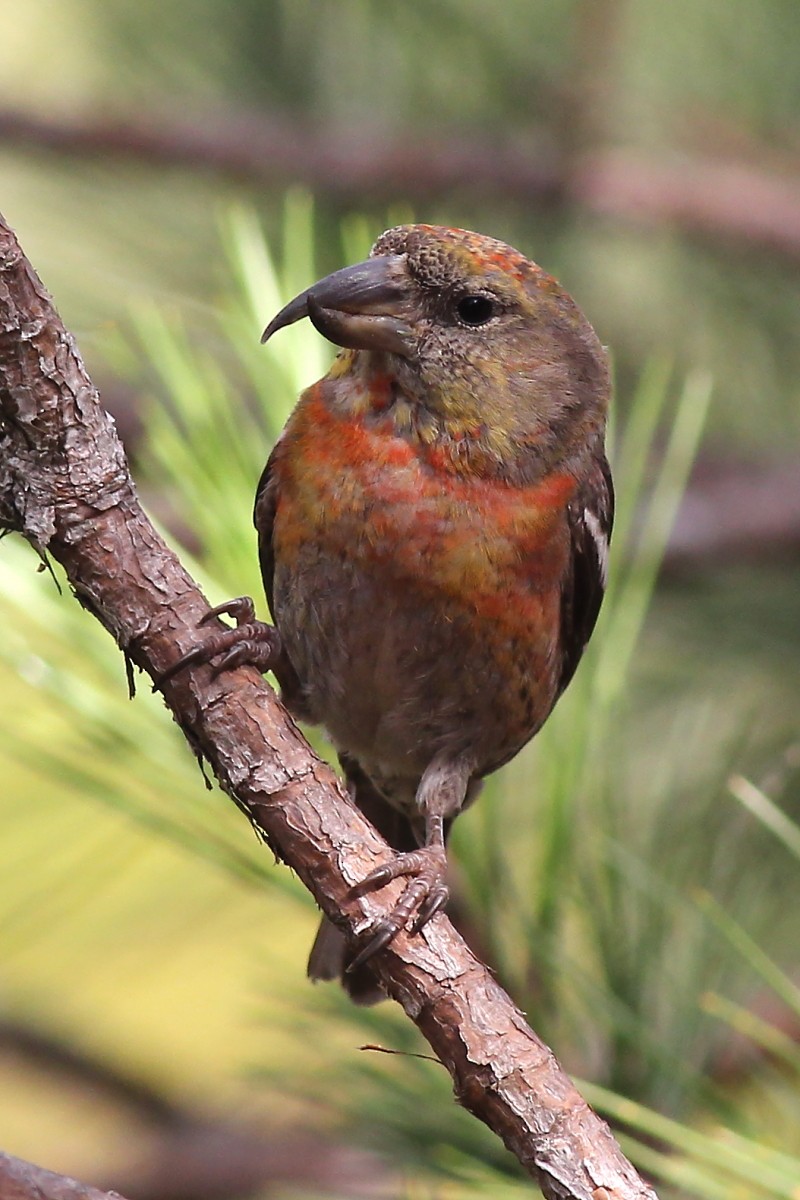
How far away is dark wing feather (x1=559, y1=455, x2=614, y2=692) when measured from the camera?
258cm

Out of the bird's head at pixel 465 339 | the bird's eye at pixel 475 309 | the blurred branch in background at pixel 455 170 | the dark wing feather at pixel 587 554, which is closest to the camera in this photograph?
the bird's head at pixel 465 339

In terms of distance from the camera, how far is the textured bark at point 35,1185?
1.25 m

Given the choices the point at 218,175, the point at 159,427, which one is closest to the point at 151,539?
the point at 159,427

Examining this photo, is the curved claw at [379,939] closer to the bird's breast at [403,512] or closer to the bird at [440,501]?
the bird at [440,501]

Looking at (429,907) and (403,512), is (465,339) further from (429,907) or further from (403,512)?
(429,907)

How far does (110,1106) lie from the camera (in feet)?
9.96

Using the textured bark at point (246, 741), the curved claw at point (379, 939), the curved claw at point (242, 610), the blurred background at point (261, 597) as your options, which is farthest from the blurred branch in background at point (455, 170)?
the curved claw at point (379, 939)

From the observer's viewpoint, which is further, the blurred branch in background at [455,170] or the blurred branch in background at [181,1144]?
the blurred branch in background at [455,170]

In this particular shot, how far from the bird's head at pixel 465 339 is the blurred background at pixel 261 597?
164mm

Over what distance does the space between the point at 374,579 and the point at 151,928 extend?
1348mm

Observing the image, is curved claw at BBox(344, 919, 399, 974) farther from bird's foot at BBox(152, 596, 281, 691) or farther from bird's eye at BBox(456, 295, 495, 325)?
bird's eye at BBox(456, 295, 495, 325)

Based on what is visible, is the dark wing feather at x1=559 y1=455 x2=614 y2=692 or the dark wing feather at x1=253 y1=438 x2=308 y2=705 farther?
the dark wing feather at x1=559 y1=455 x2=614 y2=692

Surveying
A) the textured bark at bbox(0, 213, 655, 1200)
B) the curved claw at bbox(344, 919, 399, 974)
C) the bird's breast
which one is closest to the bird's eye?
the bird's breast

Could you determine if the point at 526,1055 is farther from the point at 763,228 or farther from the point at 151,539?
the point at 763,228
